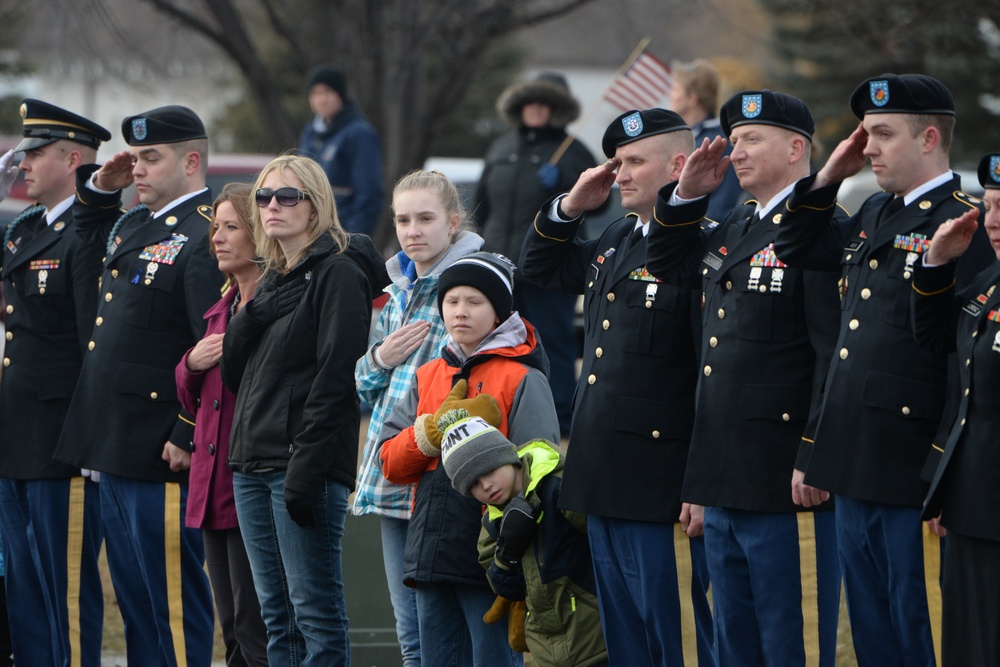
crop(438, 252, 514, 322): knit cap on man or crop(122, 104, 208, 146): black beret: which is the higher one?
crop(122, 104, 208, 146): black beret

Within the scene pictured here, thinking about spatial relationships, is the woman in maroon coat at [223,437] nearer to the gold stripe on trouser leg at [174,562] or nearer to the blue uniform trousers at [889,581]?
the gold stripe on trouser leg at [174,562]

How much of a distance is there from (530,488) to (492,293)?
71cm

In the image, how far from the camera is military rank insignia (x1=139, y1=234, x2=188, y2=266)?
6031 mm

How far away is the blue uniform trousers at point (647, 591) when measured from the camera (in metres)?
5.04

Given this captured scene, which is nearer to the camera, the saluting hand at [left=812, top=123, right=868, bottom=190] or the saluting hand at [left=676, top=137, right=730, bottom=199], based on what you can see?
the saluting hand at [left=812, top=123, right=868, bottom=190]

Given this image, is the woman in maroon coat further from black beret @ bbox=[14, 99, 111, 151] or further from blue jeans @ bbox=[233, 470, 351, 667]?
black beret @ bbox=[14, 99, 111, 151]

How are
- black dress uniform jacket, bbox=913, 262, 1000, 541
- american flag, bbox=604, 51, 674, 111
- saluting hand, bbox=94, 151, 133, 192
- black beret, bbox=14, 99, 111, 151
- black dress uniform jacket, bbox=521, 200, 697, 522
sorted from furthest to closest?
american flag, bbox=604, 51, 674, 111 → black beret, bbox=14, 99, 111, 151 → saluting hand, bbox=94, 151, 133, 192 → black dress uniform jacket, bbox=521, 200, 697, 522 → black dress uniform jacket, bbox=913, 262, 1000, 541

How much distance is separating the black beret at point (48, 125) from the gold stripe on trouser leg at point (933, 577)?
4095 mm

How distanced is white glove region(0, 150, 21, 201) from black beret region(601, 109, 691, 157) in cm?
317

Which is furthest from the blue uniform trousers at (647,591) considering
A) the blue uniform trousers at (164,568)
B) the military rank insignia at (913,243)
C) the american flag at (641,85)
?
the american flag at (641,85)

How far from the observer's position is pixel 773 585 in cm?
482

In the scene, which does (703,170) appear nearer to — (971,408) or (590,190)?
(590,190)

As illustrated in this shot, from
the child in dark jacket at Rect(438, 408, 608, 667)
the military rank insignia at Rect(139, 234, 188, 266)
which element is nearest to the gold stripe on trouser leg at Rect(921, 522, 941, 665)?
the child in dark jacket at Rect(438, 408, 608, 667)

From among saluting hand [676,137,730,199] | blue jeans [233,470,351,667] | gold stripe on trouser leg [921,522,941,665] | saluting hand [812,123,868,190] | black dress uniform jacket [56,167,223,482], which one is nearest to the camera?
gold stripe on trouser leg [921,522,941,665]
